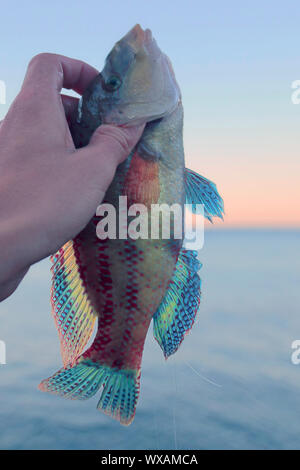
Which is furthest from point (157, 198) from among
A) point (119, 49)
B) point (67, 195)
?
point (119, 49)

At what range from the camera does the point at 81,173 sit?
234cm

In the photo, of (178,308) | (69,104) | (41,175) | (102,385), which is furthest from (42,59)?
(102,385)

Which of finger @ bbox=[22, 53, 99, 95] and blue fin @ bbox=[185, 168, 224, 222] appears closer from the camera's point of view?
finger @ bbox=[22, 53, 99, 95]

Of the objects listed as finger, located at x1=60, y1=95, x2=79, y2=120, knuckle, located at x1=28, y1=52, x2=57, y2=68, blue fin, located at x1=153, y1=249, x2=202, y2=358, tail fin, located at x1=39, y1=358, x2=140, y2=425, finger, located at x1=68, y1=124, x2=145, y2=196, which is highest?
knuckle, located at x1=28, y1=52, x2=57, y2=68

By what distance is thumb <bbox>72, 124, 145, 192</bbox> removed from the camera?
7.75 feet

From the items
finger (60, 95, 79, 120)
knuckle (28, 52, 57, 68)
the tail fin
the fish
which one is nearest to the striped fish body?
the fish

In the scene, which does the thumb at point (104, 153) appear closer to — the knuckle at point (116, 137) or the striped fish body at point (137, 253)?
the knuckle at point (116, 137)

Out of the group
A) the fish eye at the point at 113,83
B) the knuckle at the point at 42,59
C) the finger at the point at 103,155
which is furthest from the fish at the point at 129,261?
the knuckle at the point at 42,59

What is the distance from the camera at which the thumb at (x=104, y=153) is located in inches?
93.0

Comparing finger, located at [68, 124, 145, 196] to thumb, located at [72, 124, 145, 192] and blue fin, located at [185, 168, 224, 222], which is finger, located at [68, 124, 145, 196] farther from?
blue fin, located at [185, 168, 224, 222]

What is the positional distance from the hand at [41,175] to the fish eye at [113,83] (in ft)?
1.15

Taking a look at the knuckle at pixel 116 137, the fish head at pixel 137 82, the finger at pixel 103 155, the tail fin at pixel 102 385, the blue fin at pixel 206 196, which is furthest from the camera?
the blue fin at pixel 206 196

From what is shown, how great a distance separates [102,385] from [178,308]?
0.69 metres

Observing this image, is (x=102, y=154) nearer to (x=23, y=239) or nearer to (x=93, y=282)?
(x=23, y=239)
